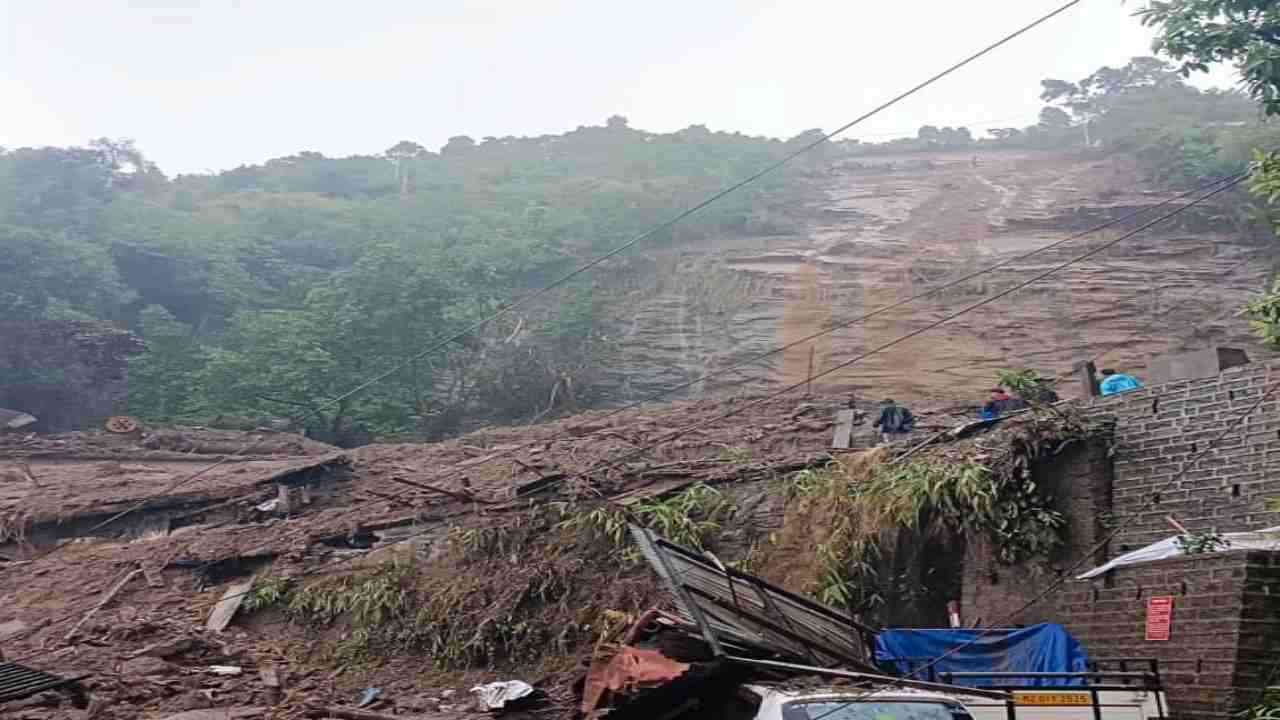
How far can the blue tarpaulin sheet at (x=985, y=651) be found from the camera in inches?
320

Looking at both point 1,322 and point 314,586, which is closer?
point 314,586

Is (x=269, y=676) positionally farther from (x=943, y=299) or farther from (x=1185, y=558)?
(x=943, y=299)

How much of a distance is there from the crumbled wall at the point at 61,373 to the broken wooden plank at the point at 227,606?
11958 millimetres

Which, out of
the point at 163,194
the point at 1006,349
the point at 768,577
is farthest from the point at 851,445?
the point at 163,194

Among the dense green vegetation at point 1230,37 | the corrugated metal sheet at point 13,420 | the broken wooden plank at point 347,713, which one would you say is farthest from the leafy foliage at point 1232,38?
the corrugated metal sheet at point 13,420

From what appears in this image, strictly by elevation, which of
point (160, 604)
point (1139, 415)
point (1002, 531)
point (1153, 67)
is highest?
point (1153, 67)

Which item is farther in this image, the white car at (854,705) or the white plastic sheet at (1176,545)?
the white plastic sheet at (1176,545)

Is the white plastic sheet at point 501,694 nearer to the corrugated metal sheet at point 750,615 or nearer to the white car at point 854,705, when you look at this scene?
the corrugated metal sheet at point 750,615

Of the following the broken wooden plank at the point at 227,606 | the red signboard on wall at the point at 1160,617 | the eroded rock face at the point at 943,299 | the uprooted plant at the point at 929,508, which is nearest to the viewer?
the red signboard on wall at the point at 1160,617

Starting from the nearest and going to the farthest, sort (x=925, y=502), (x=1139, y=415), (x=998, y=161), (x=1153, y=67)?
(x=1139, y=415), (x=925, y=502), (x=998, y=161), (x=1153, y=67)

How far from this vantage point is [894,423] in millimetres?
14086

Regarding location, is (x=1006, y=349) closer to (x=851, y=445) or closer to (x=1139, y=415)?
(x=851, y=445)

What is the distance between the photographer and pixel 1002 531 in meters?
10.2

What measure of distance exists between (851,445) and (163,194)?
37249mm
